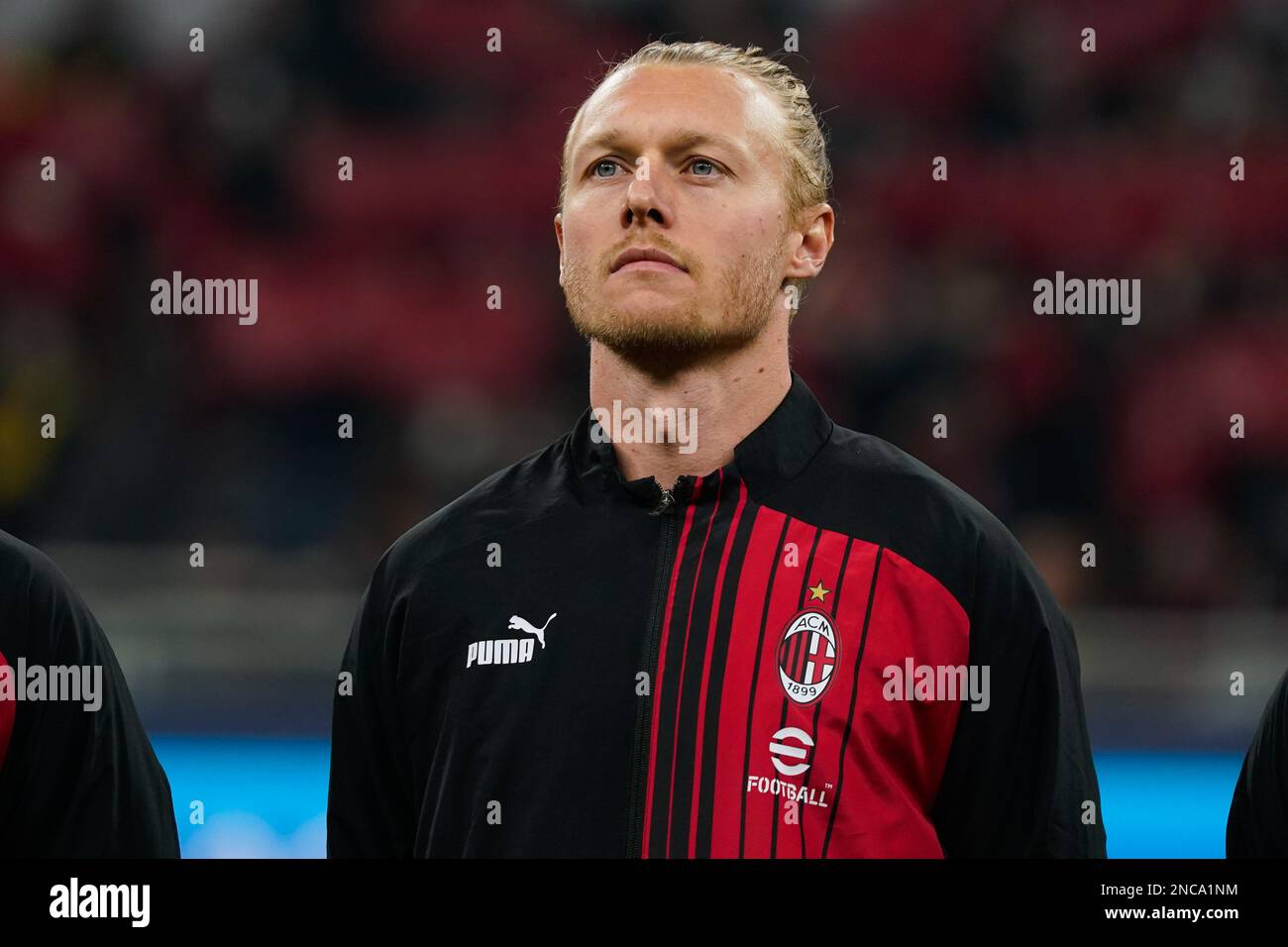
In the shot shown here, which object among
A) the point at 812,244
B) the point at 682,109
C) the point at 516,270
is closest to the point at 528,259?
the point at 516,270

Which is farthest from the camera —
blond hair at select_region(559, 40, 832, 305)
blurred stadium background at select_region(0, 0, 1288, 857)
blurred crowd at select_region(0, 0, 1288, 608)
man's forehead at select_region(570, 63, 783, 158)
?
blurred crowd at select_region(0, 0, 1288, 608)

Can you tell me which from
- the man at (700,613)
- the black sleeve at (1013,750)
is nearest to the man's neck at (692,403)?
the man at (700,613)

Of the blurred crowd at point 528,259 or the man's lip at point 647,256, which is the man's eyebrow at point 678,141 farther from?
the blurred crowd at point 528,259

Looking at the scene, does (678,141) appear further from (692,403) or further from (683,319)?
(692,403)

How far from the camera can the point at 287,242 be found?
Result: 7559 mm

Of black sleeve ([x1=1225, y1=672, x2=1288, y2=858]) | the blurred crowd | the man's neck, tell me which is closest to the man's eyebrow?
the man's neck

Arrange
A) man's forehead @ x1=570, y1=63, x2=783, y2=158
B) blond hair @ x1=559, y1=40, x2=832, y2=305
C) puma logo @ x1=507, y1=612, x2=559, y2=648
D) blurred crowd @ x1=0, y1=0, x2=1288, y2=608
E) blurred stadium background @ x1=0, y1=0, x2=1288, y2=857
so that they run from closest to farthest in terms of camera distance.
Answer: puma logo @ x1=507, y1=612, x2=559, y2=648 < man's forehead @ x1=570, y1=63, x2=783, y2=158 < blond hair @ x1=559, y1=40, x2=832, y2=305 < blurred stadium background @ x1=0, y1=0, x2=1288, y2=857 < blurred crowd @ x1=0, y1=0, x2=1288, y2=608

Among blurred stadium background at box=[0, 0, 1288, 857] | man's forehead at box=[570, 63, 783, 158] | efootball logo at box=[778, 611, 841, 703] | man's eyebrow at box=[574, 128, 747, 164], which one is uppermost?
blurred stadium background at box=[0, 0, 1288, 857]

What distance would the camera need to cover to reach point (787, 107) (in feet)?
9.42

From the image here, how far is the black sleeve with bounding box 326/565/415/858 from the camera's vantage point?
110 inches

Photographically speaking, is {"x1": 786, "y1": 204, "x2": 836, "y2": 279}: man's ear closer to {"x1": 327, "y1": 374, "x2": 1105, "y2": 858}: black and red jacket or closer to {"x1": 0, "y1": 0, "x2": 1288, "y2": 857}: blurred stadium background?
{"x1": 327, "y1": 374, "x2": 1105, "y2": 858}: black and red jacket
